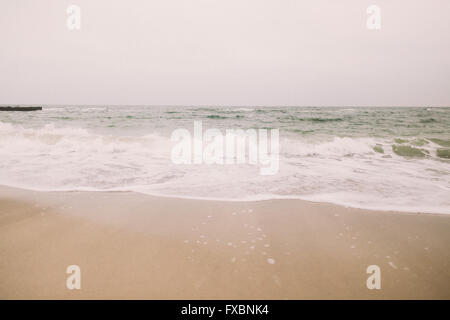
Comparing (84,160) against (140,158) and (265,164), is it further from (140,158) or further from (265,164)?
(265,164)

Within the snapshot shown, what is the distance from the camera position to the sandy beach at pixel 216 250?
1.94m

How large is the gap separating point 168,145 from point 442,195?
9246 millimetres

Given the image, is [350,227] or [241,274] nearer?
[241,274]

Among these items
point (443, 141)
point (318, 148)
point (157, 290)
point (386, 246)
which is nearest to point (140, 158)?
point (157, 290)

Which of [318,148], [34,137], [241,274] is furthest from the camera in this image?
[34,137]

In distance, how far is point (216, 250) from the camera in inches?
97.5

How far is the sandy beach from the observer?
6.37 ft

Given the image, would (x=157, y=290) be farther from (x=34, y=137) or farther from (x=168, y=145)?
(x=34, y=137)

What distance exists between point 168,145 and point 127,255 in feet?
28.4
